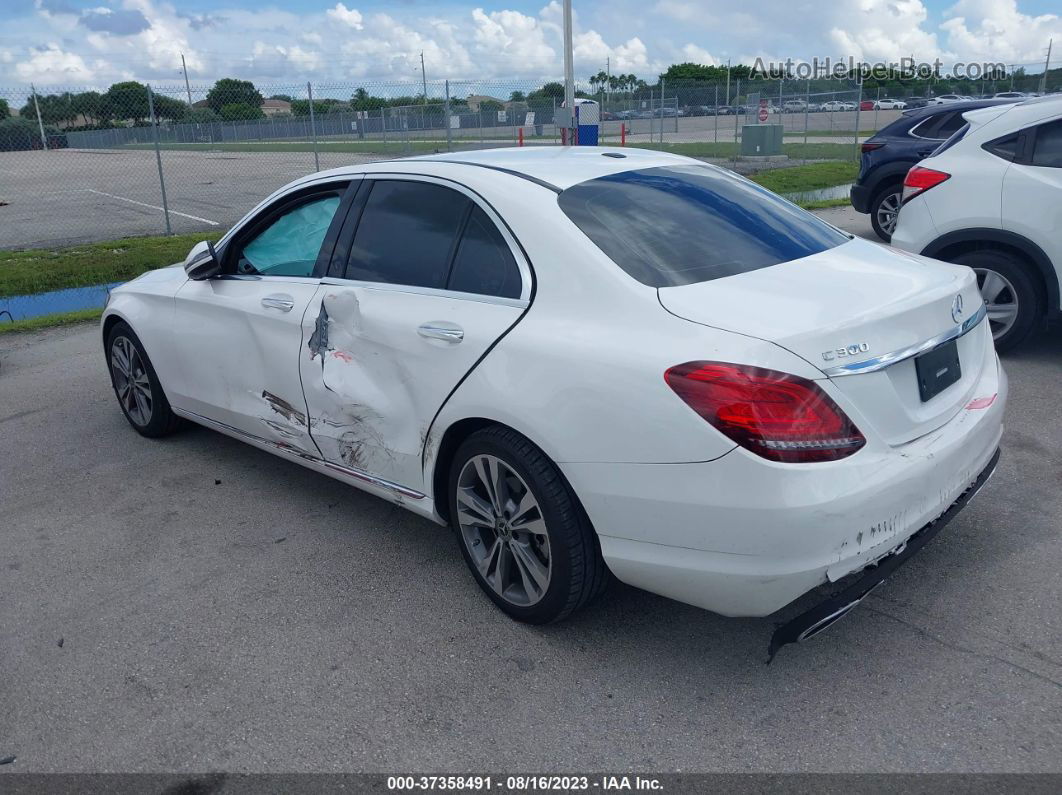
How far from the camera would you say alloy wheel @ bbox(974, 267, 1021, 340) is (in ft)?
20.5

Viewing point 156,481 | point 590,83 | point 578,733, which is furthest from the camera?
point 590,83

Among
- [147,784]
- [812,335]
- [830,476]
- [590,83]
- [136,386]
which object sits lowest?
[147,784]

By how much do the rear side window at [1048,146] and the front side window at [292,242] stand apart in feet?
15.5

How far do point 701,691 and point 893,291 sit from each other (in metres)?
1.47

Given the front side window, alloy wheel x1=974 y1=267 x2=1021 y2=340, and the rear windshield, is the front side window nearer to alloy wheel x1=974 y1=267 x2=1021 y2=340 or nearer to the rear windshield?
the rear windshield

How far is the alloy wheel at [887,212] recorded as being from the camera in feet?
35.8

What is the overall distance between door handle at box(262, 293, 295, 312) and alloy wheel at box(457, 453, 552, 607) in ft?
4.19

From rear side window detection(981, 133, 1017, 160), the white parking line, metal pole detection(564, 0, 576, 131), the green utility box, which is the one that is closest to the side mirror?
rear side window detection(981, 133, 1017, 160)

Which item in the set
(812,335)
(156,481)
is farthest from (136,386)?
(812,335)

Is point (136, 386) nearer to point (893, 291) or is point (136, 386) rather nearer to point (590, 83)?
point (893, 291)

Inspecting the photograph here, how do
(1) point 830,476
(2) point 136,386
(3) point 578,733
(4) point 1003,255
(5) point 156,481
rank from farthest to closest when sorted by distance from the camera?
(4) point 1003,255 < (2) point 136,386 < (5) point 156,481 < (3) point 578,733 < (1) point 830,476

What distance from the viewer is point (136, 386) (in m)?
5.47

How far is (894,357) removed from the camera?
284cm

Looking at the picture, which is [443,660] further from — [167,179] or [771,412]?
[167,179]
